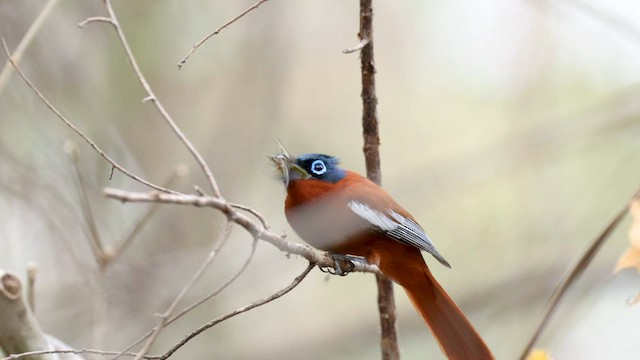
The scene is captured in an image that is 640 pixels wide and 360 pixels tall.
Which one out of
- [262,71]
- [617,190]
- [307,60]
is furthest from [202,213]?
[617,190]

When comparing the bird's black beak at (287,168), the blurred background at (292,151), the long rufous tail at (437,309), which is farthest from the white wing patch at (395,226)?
the blurred background at (292,151)

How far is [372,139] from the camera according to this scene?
9.13 ft

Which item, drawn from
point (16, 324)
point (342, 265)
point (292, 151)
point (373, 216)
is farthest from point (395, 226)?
point (292, 151)

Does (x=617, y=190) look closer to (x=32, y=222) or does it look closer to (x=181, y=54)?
(x=181, y=54)

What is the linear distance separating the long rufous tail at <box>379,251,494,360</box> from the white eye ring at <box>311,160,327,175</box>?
0.40m

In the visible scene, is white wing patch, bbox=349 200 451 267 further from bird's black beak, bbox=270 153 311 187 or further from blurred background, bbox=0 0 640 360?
blurred background, bbox=0 0 640 360

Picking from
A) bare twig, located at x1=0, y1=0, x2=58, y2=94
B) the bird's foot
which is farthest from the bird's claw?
bare twig, located at x1=0, y1=0, x2=58, y2=94

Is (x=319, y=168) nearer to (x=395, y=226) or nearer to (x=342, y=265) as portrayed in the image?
(x=395, y=226)

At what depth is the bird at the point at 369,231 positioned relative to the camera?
8.57 feet

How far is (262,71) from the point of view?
5133mm

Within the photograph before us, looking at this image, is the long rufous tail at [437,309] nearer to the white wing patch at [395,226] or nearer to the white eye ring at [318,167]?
the white wing patch at [395,226]

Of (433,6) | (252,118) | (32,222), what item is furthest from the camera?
(433,6)

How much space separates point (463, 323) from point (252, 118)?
2.65 metres

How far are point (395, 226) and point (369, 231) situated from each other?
10 centimetres
